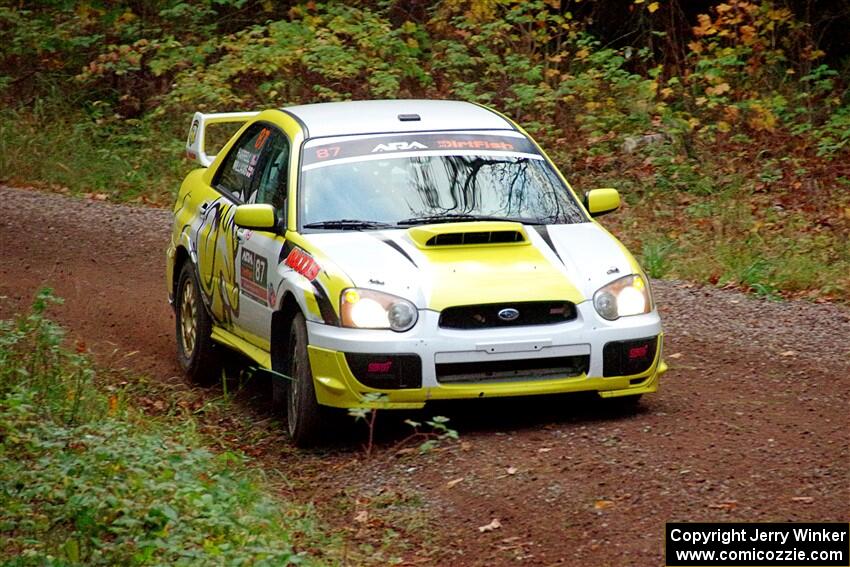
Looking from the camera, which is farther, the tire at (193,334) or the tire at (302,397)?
the tire at (193,334)

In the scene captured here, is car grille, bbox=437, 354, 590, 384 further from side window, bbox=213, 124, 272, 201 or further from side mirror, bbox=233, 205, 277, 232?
side window, bbox=213, 124, 272, 201

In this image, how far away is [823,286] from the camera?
11.2 metres

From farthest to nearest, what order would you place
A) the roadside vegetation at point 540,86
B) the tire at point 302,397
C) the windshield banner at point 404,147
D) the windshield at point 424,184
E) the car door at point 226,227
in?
the roadside vegetation at point 540,86 → the car door at point 226,227 → the windshield banner at point 404,147 → the windshield at point 424,184 → the tire at point 302,397

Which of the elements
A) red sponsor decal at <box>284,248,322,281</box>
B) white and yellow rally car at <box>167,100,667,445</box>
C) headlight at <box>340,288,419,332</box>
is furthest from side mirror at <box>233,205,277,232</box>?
headlight at <box>340,288,419,332</box>

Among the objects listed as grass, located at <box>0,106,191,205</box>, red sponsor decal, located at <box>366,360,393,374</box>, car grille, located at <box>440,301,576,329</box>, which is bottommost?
grass, located at <box>0,106,191,205</box>

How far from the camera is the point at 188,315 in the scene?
31.7 feet

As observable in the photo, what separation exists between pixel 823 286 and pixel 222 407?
16.7 ft

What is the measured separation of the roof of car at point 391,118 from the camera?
8484 millimetres

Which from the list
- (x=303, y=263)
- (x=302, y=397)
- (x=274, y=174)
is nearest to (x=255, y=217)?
(x=303, y=263)

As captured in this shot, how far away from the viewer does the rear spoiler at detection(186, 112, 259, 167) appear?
9.92 meters

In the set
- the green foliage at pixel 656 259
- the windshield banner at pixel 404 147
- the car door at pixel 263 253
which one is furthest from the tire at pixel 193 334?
the green foliage at pixel 656 259

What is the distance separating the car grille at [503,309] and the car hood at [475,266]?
0.05m

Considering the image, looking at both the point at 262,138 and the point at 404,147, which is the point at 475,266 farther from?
the point at 262,138

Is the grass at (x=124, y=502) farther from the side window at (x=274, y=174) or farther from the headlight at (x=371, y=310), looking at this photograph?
the side window at (x=274, y=174)
